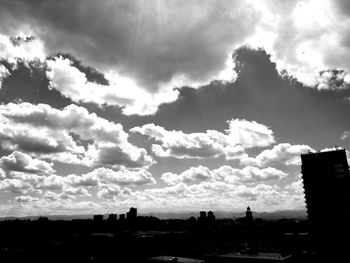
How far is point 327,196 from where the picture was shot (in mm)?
194000

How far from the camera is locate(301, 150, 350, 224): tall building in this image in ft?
624

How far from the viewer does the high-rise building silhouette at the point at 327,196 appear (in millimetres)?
183125

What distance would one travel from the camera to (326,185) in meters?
194

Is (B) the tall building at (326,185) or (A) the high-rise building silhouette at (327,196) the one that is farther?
(B) the tall building at (326,185)

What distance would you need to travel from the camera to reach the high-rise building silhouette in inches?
7210

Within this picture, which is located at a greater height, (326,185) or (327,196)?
(326,185)

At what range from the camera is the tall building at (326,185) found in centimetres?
19006

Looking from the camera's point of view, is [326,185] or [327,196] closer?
[327,196]

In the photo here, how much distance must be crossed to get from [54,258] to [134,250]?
57.8m

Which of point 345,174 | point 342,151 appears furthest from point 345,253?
point 342,151

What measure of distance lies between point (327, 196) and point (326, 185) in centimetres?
685

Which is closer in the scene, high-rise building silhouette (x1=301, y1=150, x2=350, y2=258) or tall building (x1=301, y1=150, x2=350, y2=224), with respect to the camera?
high-rise building silhouette (x1=301, y1=150, x2=350, y2=258)

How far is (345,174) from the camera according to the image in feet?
630

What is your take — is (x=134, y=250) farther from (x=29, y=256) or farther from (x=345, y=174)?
(x=345, y=174)
